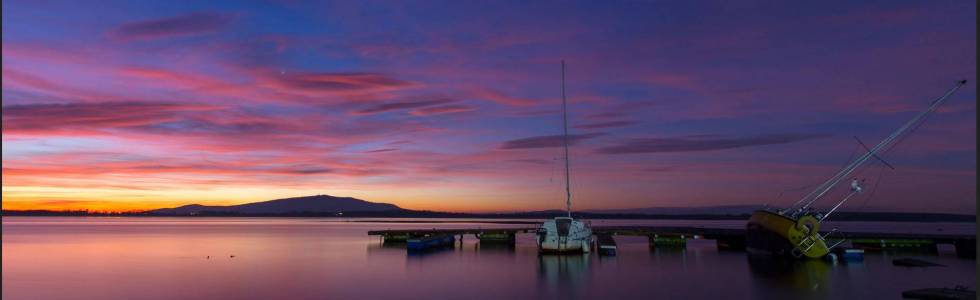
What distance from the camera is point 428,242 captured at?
258 ft

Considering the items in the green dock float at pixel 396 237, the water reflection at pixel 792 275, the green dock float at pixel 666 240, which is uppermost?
the green dock float at pixel 396 237

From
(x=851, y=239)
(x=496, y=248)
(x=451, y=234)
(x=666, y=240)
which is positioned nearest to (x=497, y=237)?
(x=451, y=234)

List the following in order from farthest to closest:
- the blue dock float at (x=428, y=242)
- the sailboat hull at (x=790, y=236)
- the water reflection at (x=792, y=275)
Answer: the blue dock float at (x=428, y=242) < the sailboat hull at (x=790, y=236) < the water reflection at (x=792, y=275)

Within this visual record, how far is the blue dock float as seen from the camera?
7456 cm

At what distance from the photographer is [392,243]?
93.1 metres

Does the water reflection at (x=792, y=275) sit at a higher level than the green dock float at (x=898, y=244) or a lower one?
lower

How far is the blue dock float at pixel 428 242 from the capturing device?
7456 cm

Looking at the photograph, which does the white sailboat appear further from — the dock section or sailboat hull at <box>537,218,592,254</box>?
the dock section

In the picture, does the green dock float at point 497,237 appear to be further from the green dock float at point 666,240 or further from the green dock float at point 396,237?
the green dock float at point 666,240

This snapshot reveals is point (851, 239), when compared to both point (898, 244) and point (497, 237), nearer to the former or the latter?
point (898, 244)

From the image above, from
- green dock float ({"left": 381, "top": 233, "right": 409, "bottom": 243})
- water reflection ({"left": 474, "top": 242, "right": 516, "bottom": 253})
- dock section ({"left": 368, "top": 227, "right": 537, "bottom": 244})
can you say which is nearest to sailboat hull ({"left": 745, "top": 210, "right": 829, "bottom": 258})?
water reflection ({"left": 474, "top": 242, "right": 516, "bottom": 253})

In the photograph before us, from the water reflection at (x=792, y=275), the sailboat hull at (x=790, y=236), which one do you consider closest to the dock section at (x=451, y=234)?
the sailboat hull at (x=790, y=236)

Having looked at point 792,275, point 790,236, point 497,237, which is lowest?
point 792,275

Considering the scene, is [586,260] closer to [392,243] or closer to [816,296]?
[816,296]
